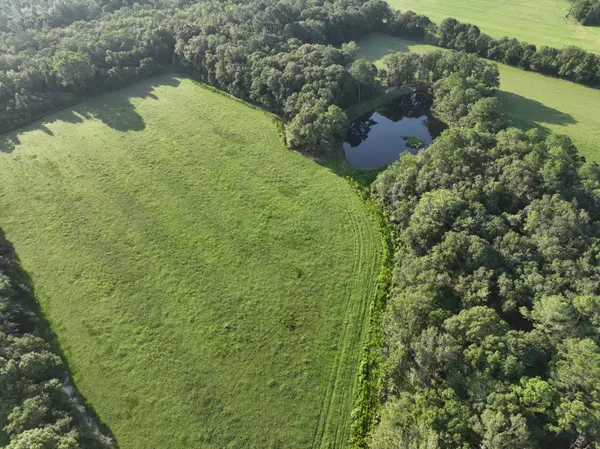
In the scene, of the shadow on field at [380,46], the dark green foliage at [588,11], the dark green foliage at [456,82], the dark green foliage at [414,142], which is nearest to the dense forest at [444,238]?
the dark green foliage at [456,82]

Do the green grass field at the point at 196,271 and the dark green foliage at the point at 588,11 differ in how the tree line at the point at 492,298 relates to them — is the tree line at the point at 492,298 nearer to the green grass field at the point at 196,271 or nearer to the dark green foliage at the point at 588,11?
the green grass field at the point at 196,271

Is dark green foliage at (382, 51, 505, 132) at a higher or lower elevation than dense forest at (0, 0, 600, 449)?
higher

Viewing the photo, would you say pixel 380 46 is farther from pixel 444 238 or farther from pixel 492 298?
pixel 492 298

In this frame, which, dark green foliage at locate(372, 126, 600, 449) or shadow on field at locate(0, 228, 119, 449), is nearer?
dark green foliage at locate(372, 126, 600, 449)

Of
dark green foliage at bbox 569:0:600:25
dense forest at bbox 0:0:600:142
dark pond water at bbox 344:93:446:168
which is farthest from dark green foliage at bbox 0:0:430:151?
dark green foliage at bbox 569:0:600:25

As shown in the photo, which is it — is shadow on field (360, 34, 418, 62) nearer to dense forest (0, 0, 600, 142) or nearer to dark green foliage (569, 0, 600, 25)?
dense forest (0, 0, 600, 142)

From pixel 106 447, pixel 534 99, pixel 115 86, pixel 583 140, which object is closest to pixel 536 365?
pixel 106 447

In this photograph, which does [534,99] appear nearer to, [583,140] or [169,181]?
[583,140]
